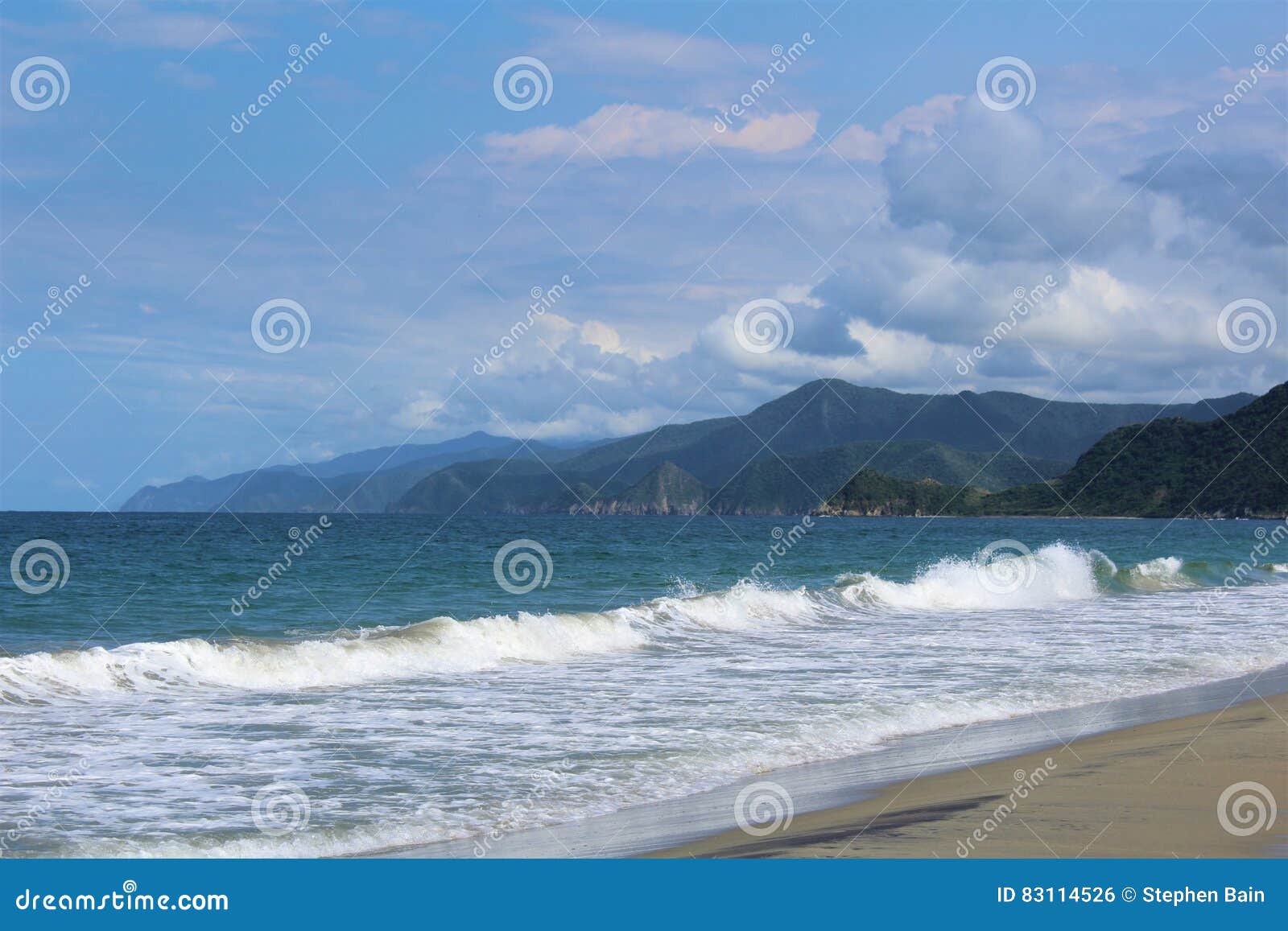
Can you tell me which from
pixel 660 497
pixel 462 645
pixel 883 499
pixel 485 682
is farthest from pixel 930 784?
pixel 660 497

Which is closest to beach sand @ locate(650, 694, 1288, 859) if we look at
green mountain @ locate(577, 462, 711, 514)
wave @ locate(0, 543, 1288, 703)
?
wave @ locate(0, 543, 1288, 703)

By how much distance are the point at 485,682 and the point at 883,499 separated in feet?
469

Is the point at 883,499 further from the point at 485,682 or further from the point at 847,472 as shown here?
the point at 485,682

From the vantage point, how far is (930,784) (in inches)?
355

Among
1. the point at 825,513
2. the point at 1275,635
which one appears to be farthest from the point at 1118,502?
the point at 1275,635

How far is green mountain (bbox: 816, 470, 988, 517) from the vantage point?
152 meters

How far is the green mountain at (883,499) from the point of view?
499 feet

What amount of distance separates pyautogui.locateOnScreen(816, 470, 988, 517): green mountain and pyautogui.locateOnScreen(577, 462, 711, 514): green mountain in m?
23.6

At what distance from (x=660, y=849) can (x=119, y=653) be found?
1055cm

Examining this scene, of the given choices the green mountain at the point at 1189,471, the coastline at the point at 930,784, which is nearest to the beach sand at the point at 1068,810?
the coastline at the point at 930,784

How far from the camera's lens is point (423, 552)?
50.2m

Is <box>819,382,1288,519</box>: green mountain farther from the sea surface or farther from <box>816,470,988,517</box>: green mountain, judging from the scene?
the sea surface

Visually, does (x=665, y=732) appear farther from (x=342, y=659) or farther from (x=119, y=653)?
(x=119, y=653)

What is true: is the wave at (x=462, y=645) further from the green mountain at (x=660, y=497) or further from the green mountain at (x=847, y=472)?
the green mountain at (x=660, y=497)
